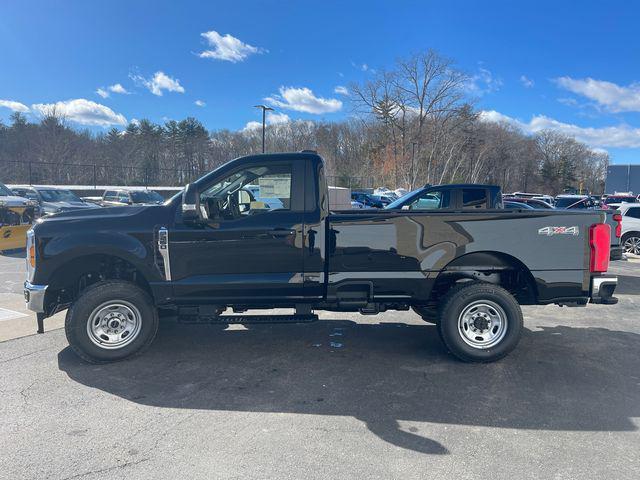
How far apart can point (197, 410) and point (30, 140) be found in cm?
6301

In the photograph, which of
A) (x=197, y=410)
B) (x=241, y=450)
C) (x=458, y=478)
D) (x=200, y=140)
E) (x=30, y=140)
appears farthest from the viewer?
(x=200, y=140)

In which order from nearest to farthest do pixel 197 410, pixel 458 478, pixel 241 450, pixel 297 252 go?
pixel 458 478
pixel 241 450
pixel 197 410
pixel 297 252

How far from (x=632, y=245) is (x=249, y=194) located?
13.2m

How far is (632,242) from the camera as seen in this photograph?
44.2 feet

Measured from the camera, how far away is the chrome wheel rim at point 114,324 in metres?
4.61

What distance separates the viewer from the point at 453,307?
467 cm

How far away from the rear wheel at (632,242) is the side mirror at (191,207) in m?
13.6

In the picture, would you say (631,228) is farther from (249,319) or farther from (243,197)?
(249,319)

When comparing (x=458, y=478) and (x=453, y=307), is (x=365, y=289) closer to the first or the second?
(x=453, y=307)

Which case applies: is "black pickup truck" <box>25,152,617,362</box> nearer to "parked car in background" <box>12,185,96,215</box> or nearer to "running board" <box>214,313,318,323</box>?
"running board" <box>214,313,318,323</box>

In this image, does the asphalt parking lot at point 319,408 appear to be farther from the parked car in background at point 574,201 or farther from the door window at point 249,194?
the parked car in background at point 574,201

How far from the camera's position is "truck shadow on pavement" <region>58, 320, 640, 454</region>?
368cm

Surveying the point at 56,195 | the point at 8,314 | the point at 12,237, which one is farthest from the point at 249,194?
the point at 56,195

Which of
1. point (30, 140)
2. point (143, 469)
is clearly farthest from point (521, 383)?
point (30, 140)
